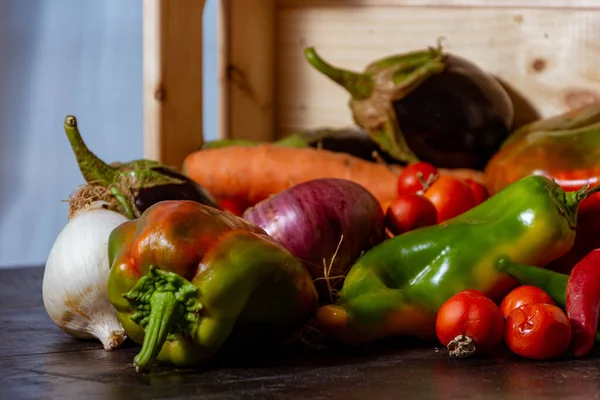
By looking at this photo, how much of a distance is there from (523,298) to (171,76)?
2.89 feet

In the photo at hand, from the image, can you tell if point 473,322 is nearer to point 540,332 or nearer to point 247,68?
point 540,332

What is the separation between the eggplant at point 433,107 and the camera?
1.61 meters

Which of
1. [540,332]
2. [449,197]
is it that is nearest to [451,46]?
[449,197]

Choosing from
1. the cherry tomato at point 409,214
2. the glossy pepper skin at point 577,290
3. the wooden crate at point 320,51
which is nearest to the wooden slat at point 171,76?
the wooden crate at point 320,51

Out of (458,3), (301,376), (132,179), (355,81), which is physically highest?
(458,3)

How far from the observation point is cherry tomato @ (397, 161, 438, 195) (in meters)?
1.42

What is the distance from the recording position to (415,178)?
1426mm

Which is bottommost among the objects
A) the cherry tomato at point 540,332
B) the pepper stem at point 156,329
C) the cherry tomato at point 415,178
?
the cherry tomato at point 540,332

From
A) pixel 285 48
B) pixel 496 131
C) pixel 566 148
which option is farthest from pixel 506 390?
pixel 285 48

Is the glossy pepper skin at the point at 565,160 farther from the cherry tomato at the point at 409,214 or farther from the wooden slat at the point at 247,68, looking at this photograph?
the wooden slat at the point at 247,68

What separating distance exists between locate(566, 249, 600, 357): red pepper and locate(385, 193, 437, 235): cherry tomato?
302 mm

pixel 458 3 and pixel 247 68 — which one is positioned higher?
pixel 458 3

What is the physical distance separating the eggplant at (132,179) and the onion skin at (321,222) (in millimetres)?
116

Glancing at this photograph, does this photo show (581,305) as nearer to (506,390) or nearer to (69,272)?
(506,390)
